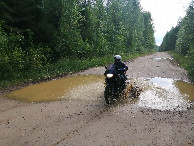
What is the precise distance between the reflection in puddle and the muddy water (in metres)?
3.72

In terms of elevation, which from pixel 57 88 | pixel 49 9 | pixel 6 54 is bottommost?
pixel 57 88

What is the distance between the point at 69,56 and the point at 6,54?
8.55m

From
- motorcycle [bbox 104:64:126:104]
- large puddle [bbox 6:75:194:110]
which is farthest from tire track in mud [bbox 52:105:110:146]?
large puddle [bbox 6:75:194:110]

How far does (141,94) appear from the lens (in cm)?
962

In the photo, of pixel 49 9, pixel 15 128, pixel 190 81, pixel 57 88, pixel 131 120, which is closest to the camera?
pixel 15 128

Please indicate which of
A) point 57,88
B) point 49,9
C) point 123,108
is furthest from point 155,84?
point 49,9

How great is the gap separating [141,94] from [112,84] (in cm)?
210

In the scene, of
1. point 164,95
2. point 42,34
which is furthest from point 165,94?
point 42,34

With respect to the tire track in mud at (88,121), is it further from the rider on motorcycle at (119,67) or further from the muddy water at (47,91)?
the muddy water at (47,91)

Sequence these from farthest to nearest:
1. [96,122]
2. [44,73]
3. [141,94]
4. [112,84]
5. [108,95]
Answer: [44,73] < [141,94] < [112,84] < [108,95] < [96,122]

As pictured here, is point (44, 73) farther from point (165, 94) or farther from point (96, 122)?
point (96, 122)

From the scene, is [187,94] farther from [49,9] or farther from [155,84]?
[49,9]

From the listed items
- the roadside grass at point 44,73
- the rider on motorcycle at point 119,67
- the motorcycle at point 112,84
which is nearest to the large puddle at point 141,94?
the motorcycle at point 112,84

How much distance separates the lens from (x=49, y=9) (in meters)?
20.7
